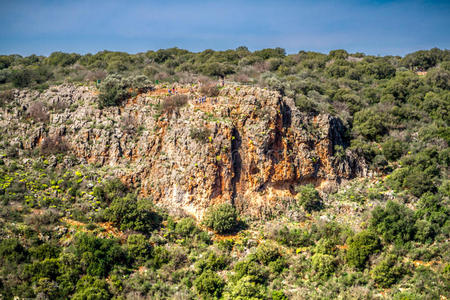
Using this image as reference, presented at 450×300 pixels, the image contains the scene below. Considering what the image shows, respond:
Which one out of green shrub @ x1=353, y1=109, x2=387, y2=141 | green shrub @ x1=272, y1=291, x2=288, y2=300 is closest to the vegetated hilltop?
green shrub @ x1=272, y1=291, x2=288, y2=300

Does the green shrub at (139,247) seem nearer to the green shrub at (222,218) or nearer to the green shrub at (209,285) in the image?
the green shrub at (209,285)

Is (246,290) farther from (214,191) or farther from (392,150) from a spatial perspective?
(392,150)

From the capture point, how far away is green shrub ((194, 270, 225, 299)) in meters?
21.8

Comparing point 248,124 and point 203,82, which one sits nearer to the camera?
point 248,124

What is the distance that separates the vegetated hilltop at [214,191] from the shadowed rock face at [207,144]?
0.13m

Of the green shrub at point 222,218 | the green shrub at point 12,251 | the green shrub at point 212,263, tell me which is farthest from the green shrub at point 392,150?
the green shrub at point 12,251

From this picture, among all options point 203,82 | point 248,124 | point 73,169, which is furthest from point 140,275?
point 203,82

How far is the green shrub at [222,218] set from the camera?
25.8 metres

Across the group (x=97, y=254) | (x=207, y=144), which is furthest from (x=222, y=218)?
(x=97, y=254)

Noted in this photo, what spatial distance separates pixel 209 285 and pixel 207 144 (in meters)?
11.5

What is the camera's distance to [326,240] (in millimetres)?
24922

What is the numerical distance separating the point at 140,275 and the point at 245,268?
7.23m

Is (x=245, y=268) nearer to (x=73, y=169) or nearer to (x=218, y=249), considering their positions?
(x=218, y=249)

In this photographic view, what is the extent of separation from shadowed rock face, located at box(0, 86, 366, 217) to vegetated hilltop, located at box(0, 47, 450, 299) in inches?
5.0
